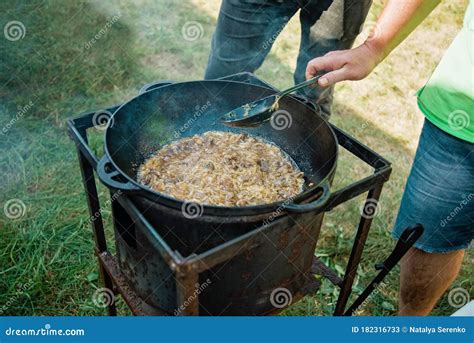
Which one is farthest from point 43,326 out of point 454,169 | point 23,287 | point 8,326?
point 454,169

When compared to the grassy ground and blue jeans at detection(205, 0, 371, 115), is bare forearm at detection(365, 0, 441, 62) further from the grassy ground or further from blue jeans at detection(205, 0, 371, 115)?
the grassy ground

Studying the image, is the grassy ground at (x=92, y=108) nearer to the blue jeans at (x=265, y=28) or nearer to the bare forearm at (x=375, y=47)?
the blue jeans at (x=265, y=28)

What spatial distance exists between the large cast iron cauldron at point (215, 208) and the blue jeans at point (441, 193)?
1.90 feet

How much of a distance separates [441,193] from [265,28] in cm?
170

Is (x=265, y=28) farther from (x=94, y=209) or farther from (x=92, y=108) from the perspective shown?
(x=92, y=108)

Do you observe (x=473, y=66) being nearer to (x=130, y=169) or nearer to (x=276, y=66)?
(x=130, y=169)

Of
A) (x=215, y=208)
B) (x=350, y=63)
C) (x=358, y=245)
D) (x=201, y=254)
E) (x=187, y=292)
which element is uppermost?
(x=350, y=63)

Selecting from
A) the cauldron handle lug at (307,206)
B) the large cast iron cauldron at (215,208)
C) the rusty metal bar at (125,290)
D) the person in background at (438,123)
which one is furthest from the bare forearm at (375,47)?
the rusty metal bar at (125,290)

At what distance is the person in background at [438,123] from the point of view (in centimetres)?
215

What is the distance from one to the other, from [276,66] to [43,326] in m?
4.48

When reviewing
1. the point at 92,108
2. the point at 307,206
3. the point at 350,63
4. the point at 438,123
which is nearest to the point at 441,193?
the point at 438,123

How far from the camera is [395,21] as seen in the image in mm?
2277

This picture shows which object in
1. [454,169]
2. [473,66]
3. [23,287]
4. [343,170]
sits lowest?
[23,287]

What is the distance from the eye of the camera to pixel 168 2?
20.8ft
